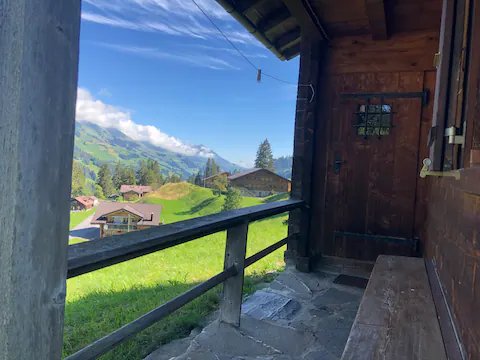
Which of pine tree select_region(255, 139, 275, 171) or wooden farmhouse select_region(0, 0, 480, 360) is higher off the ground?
pine tree select_region(255, 139, 275, 171)

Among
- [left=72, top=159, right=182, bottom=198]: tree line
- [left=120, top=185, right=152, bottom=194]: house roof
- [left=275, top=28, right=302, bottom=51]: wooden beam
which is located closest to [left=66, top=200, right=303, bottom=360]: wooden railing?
[left=275, top=28, right=302, bottom=51]: wooden beam

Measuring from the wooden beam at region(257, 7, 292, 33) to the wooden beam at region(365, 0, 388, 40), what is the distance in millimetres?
791

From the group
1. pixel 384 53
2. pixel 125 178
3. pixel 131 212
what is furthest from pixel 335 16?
pixel 125 178

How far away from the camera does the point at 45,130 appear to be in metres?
0.63

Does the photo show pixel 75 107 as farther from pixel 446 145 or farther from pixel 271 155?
pixel 271 155

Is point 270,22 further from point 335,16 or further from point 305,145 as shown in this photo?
point 305,145

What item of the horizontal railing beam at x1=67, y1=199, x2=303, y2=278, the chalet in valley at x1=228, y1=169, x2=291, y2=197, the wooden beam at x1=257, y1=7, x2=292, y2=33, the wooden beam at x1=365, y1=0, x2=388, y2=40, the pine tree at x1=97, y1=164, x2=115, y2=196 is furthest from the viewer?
the pine tree at x1=97, y1=164, x2=115, y2=196

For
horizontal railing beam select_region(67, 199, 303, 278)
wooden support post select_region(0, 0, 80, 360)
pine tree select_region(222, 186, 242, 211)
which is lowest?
pine tree select_region(222, 186, 242, 211)

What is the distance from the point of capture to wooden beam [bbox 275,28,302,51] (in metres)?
3.81

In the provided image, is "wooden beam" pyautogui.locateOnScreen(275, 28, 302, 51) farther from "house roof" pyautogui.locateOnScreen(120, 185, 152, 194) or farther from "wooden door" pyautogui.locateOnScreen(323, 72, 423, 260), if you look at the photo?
"house roof" pyautogui.locateOnScreen(120, 185, 152, 194)

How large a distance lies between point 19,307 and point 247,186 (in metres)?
19.6

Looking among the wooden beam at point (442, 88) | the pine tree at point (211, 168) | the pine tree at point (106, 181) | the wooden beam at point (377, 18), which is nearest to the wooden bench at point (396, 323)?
the wooden beam at point (442, 88)

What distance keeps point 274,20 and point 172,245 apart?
2672mm

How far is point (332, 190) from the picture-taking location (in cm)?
348
